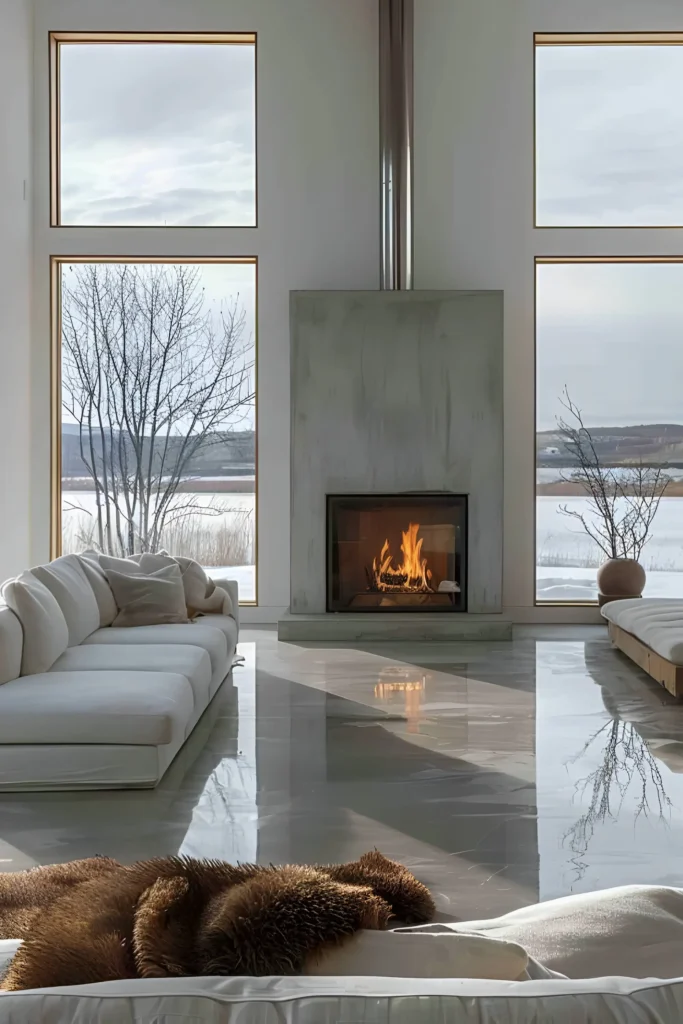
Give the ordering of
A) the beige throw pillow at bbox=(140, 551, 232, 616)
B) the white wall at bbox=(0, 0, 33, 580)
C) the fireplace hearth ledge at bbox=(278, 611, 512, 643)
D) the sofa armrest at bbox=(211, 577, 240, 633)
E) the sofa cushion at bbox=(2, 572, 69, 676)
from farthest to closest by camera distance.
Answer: the white wall at bbox=(0, 0, 33, 580) < the fireplace hearth ledge at bbox=(278, 611, 512, 643) < the sofa armrest at bbox=(211, 577, 240, 633) < the beige throw pillow at bbox=(140, 551, 232, 616) < the sofa cushion at bbox=(2, 572, 69, 676)

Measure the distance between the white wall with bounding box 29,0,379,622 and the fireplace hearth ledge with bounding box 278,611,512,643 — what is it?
0.87m

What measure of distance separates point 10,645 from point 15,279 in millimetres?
4470

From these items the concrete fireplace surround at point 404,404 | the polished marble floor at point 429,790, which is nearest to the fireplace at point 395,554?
the concrete fireplace surround at point 404,404

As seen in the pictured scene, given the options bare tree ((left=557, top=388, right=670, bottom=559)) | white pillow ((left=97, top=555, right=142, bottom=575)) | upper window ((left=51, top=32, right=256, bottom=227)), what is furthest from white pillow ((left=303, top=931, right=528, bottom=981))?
upper window ((left=51, top=32, right=256, bottom=227))

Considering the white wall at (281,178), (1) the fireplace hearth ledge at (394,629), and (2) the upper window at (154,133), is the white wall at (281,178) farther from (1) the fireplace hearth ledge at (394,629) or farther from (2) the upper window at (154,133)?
(1) the fireplace hearth ledge at (394,629)

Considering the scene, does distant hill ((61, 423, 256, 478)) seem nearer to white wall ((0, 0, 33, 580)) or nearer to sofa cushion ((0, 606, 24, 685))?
white wall ((0, 0, 33, 580))

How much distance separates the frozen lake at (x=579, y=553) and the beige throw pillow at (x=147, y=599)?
139 inches

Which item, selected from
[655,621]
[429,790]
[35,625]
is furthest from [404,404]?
[429,790]

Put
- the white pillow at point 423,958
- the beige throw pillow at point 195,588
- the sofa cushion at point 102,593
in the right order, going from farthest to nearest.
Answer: the beige throw pillow at point 195,588
the sofa cushion at point 102,593
the white pillow at point 423,958

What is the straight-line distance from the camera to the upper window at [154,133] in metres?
8.45

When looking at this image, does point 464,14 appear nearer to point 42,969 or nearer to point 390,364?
point 390,364

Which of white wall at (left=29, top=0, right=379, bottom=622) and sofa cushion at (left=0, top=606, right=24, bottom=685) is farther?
white wall at (left=29, top=0, right=379, bottom=622)

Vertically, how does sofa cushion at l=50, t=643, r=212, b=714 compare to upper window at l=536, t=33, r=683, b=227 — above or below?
below

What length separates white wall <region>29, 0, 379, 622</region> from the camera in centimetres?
827
